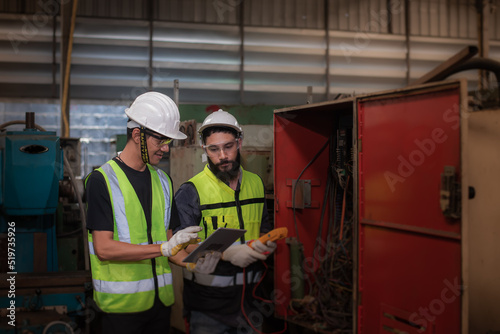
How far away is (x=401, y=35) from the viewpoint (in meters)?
7.39

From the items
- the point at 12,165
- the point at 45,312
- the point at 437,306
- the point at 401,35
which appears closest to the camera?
the point at 437,306

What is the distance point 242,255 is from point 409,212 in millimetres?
963

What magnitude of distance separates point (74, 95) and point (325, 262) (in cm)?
486

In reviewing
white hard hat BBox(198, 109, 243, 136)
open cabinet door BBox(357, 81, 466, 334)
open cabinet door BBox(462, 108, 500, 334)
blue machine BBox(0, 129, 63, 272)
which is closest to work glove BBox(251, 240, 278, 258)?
open cabinet door BBox(357, 81, 466, 334)

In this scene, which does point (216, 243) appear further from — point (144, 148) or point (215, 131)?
point (215, 131)

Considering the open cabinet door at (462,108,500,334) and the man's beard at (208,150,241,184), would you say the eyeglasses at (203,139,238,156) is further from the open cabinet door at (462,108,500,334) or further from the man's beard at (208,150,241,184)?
the open cabinet door at (462,108,500,334)

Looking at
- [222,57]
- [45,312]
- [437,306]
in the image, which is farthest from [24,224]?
[222,57]

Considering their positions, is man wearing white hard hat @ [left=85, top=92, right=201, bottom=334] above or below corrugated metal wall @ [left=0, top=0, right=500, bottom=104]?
below

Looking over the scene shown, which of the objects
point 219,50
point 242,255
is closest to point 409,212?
point 242,255

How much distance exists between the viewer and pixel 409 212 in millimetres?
2322

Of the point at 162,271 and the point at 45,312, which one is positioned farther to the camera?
the point at 45,312

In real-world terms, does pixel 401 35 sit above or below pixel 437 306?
above

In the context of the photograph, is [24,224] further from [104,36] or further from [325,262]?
[104,36]

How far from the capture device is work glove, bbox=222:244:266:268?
105 inches
